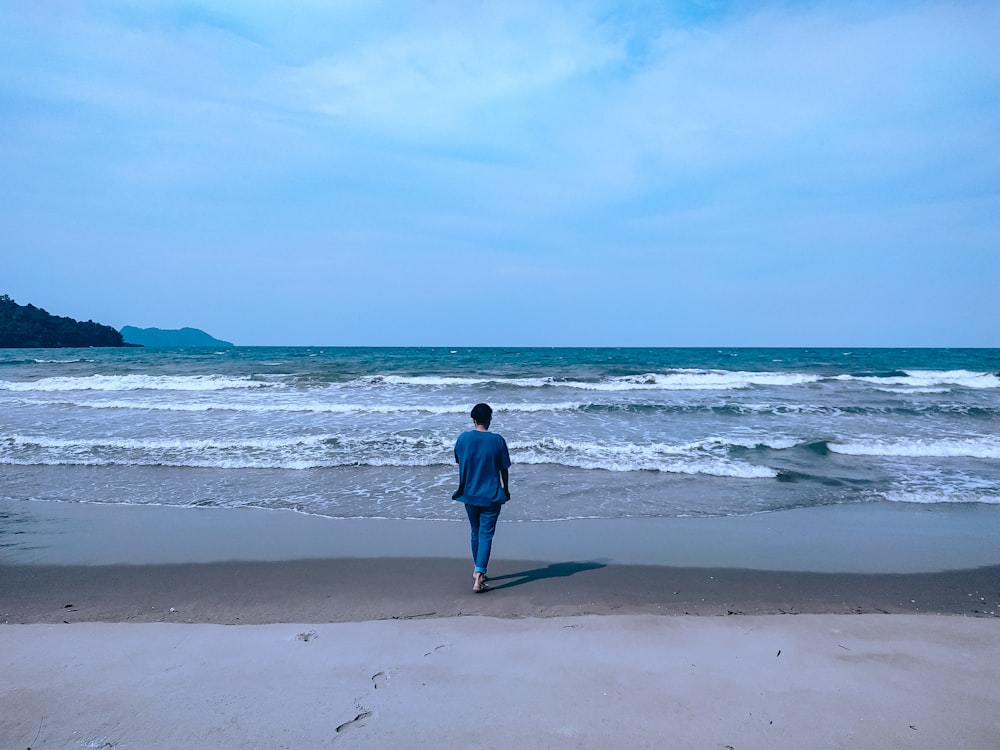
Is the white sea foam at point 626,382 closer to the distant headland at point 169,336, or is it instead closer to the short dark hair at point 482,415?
the short dark hair at point 482,415

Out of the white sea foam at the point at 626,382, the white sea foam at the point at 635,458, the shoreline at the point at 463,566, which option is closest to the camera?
the shoreline at the point at 463,566

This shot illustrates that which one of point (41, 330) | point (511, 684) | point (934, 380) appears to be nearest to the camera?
point (511, 684)

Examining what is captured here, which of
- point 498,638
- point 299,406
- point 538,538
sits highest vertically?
point 299,406

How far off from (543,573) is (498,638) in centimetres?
158

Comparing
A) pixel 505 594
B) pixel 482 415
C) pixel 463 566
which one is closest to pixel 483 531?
pixel 505 594

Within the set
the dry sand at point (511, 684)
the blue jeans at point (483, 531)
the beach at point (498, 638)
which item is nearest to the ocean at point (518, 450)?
the beach at point (498, 638)

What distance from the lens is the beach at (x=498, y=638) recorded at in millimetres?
2990

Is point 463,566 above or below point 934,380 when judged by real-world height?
below

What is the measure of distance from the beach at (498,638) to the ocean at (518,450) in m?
1.58

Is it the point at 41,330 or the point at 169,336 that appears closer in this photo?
the point at 41,330

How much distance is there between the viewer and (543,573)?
5.56m

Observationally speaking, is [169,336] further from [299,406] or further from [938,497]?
[938,497]

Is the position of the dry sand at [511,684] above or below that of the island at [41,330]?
below

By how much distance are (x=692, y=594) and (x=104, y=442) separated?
11.9 metres
